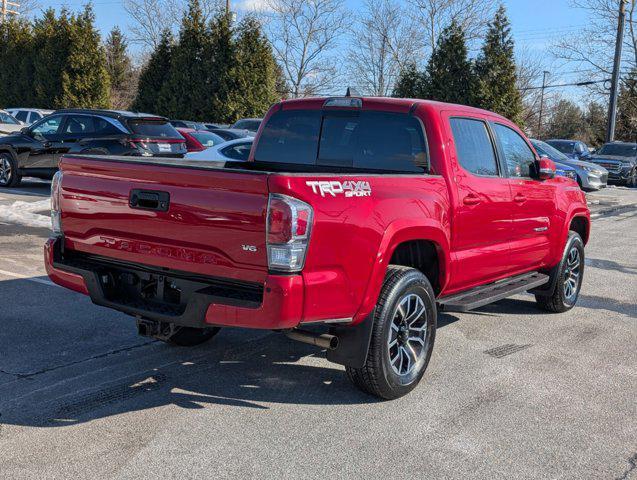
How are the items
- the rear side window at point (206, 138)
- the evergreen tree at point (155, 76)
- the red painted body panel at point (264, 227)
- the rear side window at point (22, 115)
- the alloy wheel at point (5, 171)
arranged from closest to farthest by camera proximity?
the red painted body panel at point (264, 227) < the alloy wheel at point (5, 171) < the rear side window at point (206, 138) < the rear side window at point (22, 115) < the evergreen tree at point (155, 76)

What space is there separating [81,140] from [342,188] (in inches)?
451

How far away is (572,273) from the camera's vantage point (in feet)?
24.0

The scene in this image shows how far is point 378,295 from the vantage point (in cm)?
427

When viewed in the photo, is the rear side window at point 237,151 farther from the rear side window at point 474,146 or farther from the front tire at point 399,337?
the front tire at point 399,337

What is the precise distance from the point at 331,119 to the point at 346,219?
173 cm

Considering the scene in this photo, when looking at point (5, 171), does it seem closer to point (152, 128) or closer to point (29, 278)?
point (152, 128)

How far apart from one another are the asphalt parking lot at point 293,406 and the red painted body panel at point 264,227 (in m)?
0.66

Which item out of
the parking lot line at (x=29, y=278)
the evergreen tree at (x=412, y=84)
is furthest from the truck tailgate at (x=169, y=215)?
the evergreen tree at (x=412, y=84)

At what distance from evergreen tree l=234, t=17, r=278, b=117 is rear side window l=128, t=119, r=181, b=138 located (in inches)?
687

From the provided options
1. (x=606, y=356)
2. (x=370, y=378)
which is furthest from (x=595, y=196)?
(x=370, y=378)

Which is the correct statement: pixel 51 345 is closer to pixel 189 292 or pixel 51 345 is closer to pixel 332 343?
pixel 189 292

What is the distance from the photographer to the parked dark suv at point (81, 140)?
13.9 m

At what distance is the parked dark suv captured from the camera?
45.6 feet

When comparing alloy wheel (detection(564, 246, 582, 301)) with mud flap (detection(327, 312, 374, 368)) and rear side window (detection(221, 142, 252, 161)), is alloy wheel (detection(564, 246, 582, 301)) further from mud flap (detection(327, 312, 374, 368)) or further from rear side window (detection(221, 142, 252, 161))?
rear side window (detection(221, 142, 252, 161))
